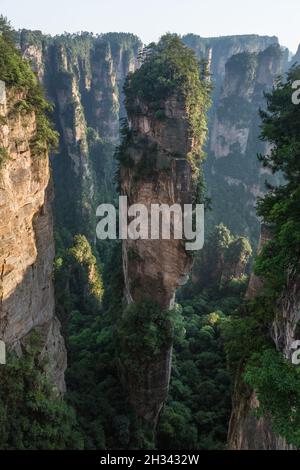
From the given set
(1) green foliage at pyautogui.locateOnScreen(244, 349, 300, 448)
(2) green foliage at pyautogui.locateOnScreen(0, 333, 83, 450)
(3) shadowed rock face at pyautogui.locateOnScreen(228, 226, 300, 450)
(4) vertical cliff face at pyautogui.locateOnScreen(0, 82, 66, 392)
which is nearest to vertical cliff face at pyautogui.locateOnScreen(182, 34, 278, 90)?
(4) vertical cliff face at pyautogui.locateOnScreen(0, 82, 66, 392)

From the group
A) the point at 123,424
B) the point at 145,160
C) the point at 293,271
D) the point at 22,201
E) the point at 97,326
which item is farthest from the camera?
the point at 97,326

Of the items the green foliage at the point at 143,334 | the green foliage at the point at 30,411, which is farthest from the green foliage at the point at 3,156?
the green foliage at the point at 143,334

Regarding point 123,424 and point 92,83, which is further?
point 92,83

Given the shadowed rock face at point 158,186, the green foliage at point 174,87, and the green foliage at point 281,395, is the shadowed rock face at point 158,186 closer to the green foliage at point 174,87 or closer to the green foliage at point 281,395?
the green foliage at point 174,87

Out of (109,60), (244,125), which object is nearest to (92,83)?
(109,60)

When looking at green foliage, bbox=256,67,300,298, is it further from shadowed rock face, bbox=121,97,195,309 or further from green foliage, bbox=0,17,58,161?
green foliage, bbox=0,17,58,161

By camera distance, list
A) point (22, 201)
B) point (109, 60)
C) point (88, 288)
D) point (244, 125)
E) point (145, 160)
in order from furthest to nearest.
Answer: point (109, 60)
point (244, 125)
point (88, 288)
point (145, 160)
point (22, 201)
